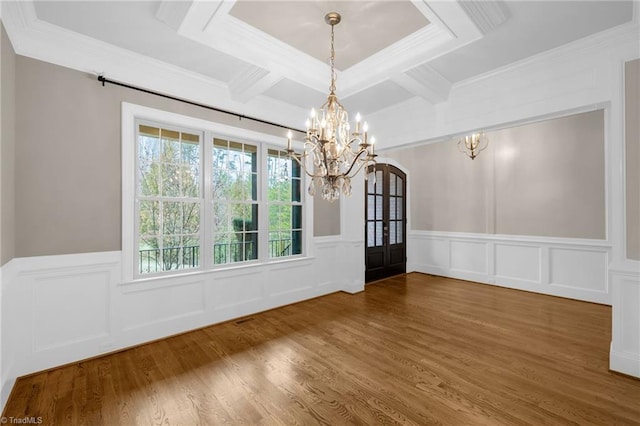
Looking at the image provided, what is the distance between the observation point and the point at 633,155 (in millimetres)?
2459

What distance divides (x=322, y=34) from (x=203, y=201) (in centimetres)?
229

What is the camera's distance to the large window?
3.20 m

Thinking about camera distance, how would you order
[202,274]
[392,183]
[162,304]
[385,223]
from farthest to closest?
[392,183]
[385,223]
[202,274]
[162,304]

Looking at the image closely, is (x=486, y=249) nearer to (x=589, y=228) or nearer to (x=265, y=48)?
(x=589, y=228)

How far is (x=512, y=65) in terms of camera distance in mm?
3137

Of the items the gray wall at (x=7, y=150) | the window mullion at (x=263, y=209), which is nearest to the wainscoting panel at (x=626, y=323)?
the window mullion at (x=263, y=209)

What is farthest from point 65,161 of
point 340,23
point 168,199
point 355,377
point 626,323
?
point 626,323

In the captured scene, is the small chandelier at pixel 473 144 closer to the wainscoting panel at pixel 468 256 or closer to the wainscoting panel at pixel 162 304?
the wainscoting panel at pixel 468 256

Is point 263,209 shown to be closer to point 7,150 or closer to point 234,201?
point 234,201

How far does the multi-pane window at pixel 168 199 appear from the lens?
10.5ft

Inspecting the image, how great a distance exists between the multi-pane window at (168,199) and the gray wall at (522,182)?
4517mm

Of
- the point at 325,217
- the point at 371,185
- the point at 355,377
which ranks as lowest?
the point at 355,377

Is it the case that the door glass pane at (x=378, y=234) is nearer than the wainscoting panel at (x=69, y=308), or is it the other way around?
the wainscoting panel at (x=69, y=308)

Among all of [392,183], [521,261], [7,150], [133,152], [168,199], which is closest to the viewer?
[7,150]
